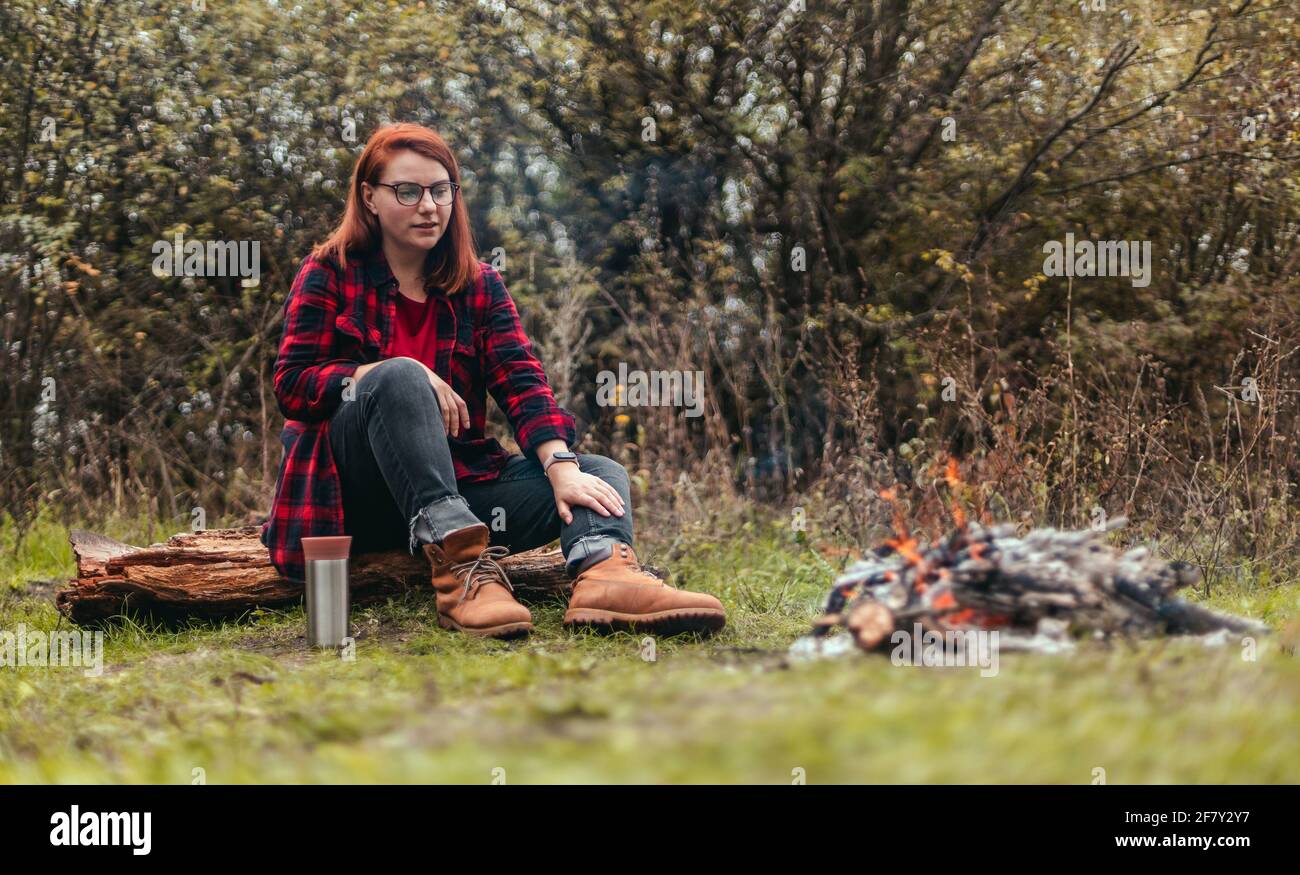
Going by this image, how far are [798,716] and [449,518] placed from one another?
6.21 ft

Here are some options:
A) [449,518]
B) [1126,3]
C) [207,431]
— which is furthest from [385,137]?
[1126,3]

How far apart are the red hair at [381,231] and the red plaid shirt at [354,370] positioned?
0.16ft

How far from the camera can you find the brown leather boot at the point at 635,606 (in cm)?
350

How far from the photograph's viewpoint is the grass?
1762mm

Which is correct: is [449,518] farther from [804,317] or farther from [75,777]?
[804,317]

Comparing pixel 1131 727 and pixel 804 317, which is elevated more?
pixel 804 317

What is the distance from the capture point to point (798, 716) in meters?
1.84

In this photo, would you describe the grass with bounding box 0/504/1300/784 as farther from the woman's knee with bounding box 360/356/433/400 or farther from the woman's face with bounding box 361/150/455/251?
the woman's face with bounding box 361/150/455/251

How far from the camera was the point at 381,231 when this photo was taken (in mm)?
3945

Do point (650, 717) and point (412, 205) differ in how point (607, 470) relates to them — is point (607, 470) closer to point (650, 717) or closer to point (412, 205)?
point (412, 205)

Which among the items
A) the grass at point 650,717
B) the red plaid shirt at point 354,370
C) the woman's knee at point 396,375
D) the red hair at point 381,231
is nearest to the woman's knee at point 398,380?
the woman's knee at point 396,375

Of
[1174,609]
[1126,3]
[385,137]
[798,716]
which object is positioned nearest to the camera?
[798,716]

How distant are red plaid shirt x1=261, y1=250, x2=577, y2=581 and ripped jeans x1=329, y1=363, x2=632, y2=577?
8 cm
